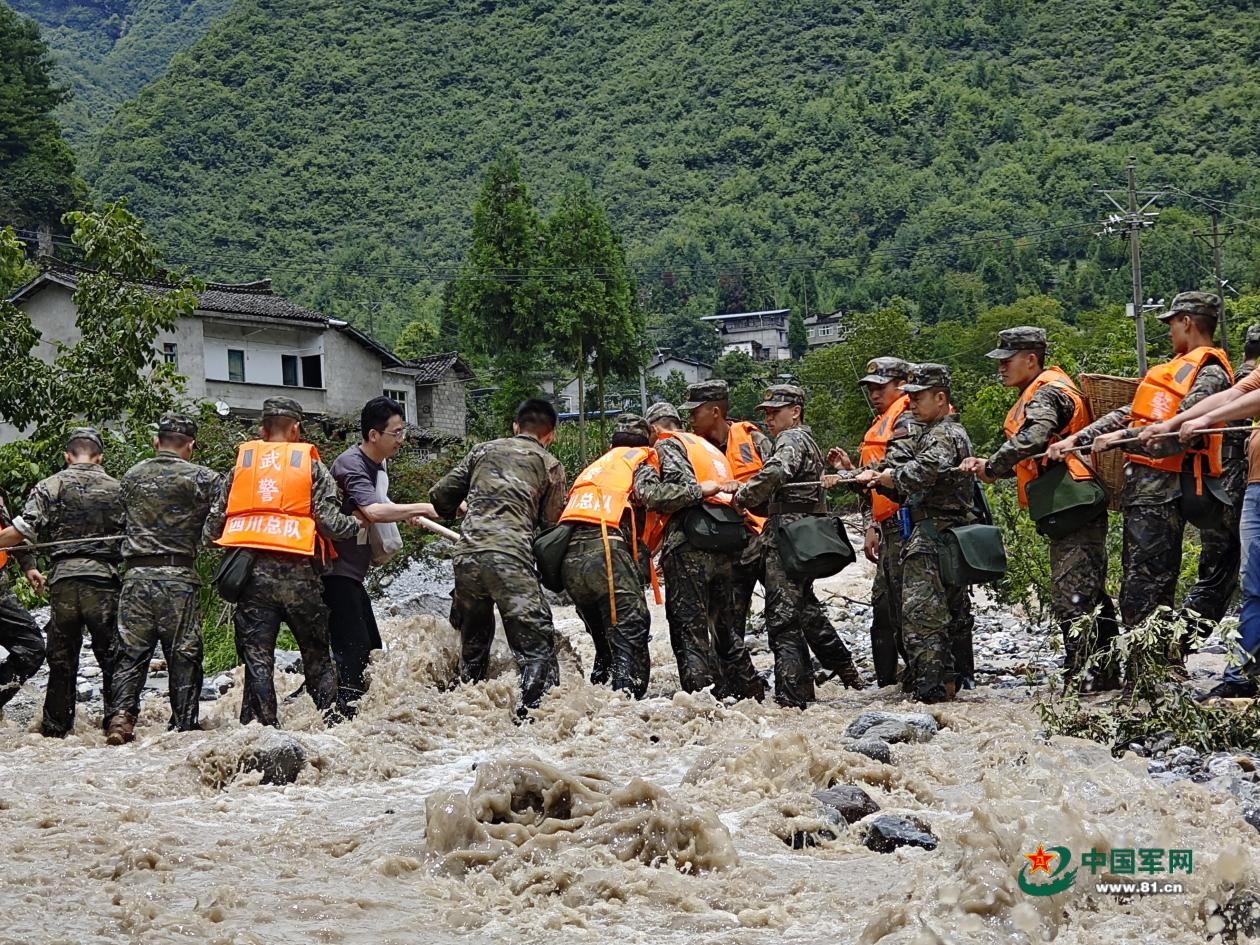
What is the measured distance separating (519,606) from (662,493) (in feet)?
3.82

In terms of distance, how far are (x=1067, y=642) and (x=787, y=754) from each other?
2.52m

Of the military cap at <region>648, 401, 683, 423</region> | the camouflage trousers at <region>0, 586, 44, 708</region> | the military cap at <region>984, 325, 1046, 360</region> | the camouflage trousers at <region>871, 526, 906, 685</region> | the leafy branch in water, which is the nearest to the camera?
the leafy branch in water

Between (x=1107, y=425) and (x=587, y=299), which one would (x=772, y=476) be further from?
(x=587, y=299)

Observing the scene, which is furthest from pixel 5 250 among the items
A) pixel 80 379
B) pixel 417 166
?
pixel 417 166

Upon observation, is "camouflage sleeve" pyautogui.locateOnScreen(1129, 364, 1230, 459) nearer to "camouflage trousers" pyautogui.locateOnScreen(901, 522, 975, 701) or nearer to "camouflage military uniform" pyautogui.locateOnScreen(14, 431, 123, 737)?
"camouflage trousers" pyautogui.locateOnScreen(901, 522, 975, 701)

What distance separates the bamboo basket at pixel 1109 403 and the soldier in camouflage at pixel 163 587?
17.4ft

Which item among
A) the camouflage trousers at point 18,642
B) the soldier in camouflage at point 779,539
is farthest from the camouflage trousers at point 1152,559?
the camouflage trousers at point 18,642

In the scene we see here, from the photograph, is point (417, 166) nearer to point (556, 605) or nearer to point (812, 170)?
point (812, 170)

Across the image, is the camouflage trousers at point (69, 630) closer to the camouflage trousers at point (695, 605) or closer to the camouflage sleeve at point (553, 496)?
the camouflage sleeve at point (553, 496)

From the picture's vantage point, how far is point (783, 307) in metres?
118

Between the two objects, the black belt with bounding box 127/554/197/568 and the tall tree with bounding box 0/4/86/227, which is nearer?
the black belt with bounding box 127/554/197/568

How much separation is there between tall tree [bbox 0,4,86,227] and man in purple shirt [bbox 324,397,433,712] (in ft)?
194

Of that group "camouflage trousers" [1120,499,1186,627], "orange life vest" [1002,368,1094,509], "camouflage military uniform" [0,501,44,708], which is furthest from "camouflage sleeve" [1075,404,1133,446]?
"camouflage military uniform" [0,501,44,708]

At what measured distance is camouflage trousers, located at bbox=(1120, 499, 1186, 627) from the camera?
30.2 feet
